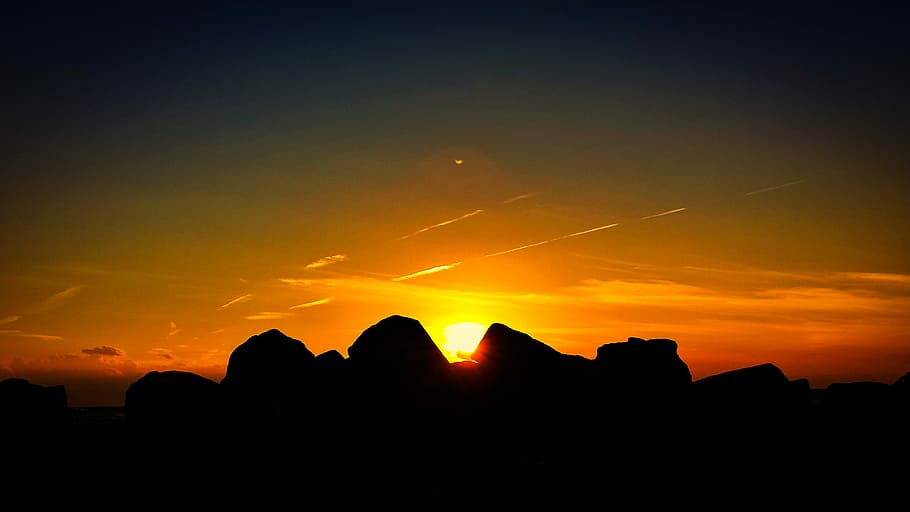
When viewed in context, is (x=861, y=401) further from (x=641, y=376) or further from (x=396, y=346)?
(x=396, y=346)

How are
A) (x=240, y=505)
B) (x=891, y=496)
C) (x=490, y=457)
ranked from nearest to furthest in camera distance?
1. (x=240, y=505)
2. (x=891, y=496)
3. (x=490, y=457)

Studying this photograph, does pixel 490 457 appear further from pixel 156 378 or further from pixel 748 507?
pixel 156 378

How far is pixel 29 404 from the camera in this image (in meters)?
50.2

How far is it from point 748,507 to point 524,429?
47.1ft

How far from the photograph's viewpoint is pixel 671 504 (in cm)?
4103

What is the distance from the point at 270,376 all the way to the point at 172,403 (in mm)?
6093

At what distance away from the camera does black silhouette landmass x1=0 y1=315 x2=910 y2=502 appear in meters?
42.3

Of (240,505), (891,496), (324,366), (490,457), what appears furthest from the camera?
(324,366)

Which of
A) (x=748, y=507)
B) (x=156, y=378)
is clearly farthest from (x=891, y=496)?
(x=156, y=378)

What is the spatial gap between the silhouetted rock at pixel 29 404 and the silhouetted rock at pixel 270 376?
38.0 feet

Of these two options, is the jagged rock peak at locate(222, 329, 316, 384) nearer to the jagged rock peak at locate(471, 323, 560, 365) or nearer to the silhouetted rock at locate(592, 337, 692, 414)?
the jagged rock peak at locate(471, 323, 560, 365)

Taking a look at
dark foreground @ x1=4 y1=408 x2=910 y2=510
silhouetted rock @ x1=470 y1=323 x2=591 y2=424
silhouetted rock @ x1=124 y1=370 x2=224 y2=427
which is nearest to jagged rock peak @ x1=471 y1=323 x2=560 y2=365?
silhouetted rock @ x1=470 y1=323 x2=591 y2=424

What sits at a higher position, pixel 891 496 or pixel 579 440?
pixel 579 440

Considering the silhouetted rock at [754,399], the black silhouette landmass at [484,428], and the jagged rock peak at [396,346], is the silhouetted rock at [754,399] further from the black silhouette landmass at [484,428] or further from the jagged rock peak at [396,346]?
the jagged rock peak at [396,346]
